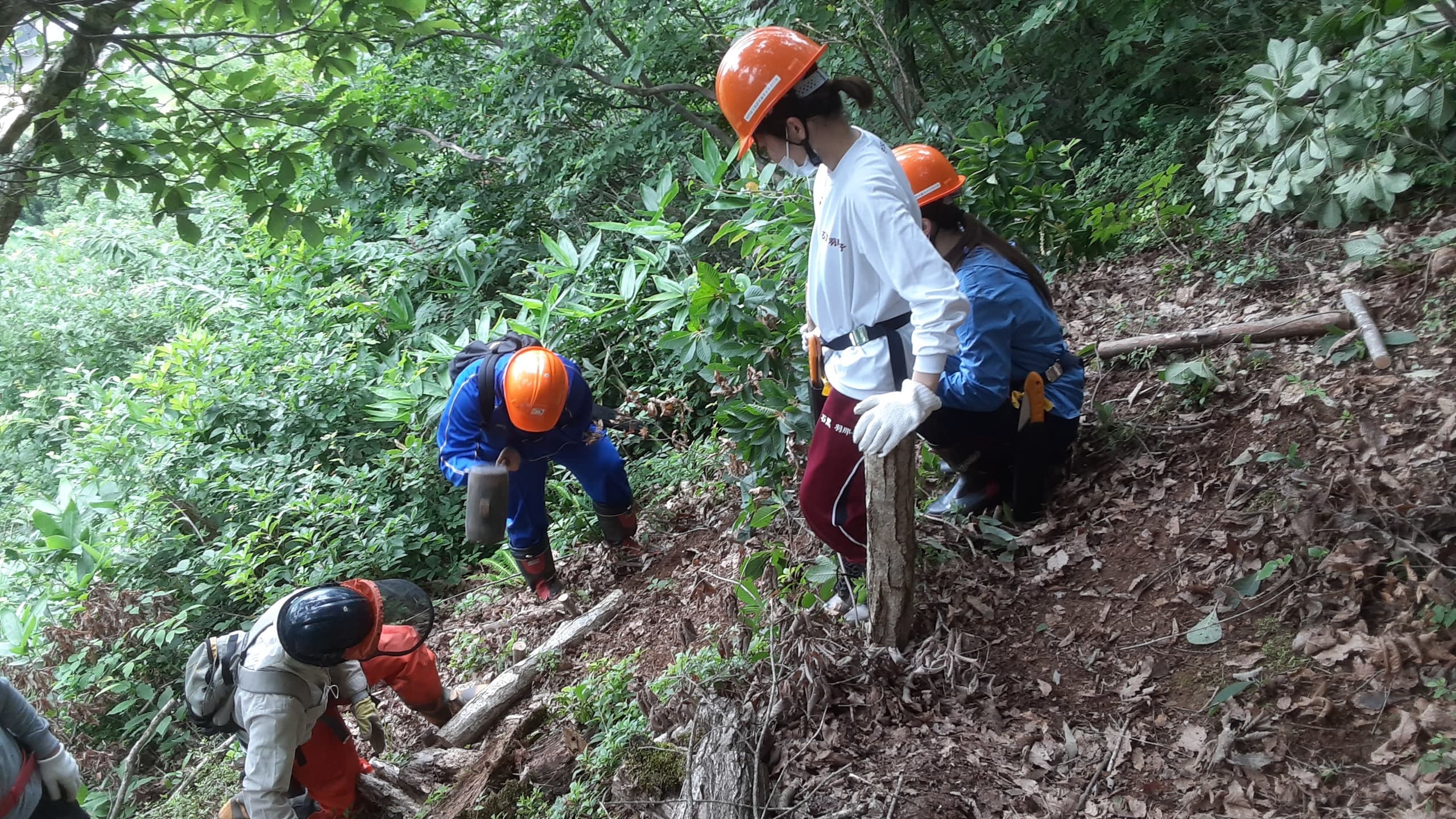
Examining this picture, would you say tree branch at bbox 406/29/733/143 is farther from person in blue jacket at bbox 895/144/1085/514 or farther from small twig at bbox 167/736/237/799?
small twig at bbox 167/736/237/799

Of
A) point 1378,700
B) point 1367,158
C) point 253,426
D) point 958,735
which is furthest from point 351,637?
point 1367,158

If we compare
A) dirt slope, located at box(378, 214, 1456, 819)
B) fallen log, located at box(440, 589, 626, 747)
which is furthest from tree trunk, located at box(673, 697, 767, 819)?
fallen log, located at box(440, 589, 626, 747)

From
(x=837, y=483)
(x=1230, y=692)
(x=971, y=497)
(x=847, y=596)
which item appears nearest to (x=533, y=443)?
(x=847, y=596)

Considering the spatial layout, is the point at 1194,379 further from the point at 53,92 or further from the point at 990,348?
the point at 53,92

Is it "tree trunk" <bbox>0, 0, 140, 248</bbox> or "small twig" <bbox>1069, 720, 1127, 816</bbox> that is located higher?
"tree trunk" <bbox>0, 0, 140, 248</bbox>

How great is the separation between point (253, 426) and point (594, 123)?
3793 millimetres

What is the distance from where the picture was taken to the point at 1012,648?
112 inches

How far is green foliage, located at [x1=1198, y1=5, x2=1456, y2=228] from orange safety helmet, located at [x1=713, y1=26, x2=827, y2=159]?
3.26m

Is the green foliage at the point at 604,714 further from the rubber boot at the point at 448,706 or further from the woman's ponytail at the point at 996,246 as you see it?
the woman's ponytail at the point at 996,246

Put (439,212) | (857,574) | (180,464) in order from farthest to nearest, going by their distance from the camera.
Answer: (439,212), (180,464), (857,574)

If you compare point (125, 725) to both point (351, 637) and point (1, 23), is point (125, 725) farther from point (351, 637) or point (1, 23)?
point (1, 23)

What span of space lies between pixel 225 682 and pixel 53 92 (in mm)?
2219

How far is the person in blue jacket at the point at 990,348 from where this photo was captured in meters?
3.01

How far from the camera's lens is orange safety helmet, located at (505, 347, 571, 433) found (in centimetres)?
398
